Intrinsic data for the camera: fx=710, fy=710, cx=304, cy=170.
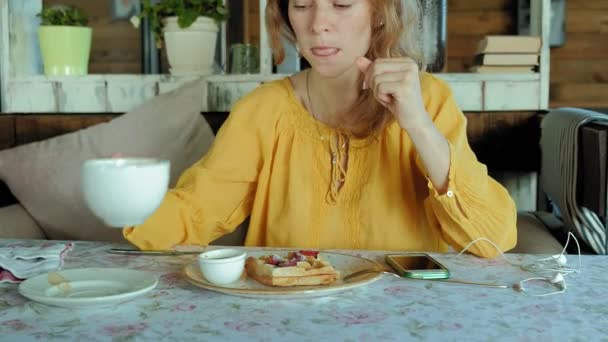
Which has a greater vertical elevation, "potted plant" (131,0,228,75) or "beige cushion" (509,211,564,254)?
"potted plant" (131,0,228,75)

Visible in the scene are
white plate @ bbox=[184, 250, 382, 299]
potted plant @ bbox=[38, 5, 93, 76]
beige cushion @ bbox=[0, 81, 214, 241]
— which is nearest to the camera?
white plate @ bbox=[184, 250, 382, 299]

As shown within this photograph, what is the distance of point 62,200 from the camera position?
1.96m

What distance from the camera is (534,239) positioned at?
1.69 m

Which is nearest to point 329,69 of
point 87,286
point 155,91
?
point 87,286

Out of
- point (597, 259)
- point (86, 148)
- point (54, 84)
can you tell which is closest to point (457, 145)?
point (597, 259)

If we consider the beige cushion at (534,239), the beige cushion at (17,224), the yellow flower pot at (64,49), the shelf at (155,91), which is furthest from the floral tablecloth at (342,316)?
the yellow flower pot at (64,49)

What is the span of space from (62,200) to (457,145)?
3.81 ft

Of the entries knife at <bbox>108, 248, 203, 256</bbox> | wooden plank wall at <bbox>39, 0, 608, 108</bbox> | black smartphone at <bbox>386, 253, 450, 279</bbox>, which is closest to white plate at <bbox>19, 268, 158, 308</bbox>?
knife at <bbox>108, 248, 203, 256</bbox>

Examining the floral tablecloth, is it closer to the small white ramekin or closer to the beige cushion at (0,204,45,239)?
the small white ramekin

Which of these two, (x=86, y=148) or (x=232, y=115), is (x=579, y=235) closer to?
(x=232, y=115)

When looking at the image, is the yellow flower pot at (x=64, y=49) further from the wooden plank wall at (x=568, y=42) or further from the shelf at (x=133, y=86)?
the wooden plank wall at (x=568, y=42)

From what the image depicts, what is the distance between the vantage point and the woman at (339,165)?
4.11 feet

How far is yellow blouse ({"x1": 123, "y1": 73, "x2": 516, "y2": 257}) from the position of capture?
1.32 metres

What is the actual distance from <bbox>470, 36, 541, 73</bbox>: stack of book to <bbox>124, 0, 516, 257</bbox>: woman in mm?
655
